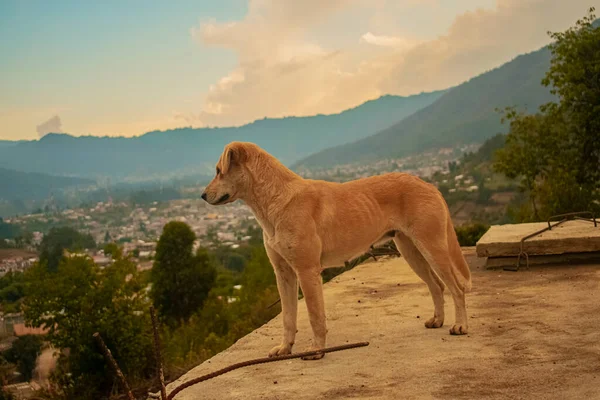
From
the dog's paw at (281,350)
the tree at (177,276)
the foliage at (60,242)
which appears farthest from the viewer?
the foliage at (60,242)

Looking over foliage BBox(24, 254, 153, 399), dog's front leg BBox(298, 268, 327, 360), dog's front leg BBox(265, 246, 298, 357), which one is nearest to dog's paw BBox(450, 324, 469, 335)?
dog's front leg BBox(298, 268, 327, 360)

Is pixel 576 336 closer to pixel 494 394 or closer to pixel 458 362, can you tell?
pixel 458 362

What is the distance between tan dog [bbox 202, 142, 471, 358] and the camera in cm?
597

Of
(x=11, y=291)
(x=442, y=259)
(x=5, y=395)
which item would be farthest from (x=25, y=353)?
(x=442, y=259)

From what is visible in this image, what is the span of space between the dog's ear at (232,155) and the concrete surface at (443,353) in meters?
2.04

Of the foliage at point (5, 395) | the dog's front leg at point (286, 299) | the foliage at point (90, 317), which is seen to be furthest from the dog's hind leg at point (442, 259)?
the foliage at point (5, 395)

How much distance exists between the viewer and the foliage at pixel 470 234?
640 inches

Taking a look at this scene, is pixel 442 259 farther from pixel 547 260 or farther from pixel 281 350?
pixel 547 260

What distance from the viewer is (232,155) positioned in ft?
19.7

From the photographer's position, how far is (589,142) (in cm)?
2152

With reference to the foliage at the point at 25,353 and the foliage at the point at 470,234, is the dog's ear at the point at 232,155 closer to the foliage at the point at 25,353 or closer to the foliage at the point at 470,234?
the foliage at the point at 470,234

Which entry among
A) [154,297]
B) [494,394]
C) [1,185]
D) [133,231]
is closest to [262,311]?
[494,394]

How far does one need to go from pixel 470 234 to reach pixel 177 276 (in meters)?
26.3

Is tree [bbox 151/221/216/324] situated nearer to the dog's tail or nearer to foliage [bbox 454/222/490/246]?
foliage [bbox 454/222/490/246]
